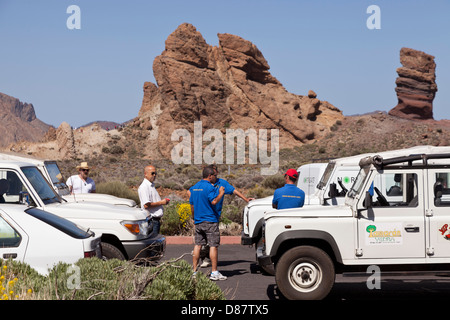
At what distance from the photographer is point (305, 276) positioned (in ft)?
26.7

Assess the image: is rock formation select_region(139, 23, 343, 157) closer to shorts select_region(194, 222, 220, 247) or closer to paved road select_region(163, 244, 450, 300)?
paved road select_region(163, 244, 450, 300)

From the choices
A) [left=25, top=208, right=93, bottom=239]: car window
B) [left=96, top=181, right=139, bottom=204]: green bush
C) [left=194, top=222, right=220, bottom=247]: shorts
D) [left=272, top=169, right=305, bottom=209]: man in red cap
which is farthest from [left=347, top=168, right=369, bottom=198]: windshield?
[left=96, top=181, right=139, bottom=204]: green bush

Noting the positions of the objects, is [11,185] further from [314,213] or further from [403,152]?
[403,152]

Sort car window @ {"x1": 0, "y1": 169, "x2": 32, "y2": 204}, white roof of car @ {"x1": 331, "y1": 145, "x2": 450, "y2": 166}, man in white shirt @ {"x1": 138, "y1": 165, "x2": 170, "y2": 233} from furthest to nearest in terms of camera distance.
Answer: man in white shirt @ {"x1": 138, "y1": 165, "x2": 170, "y2": 233}
car window @ {"x1": 0, "y1": 169, "x2": 32, "y2": 204}
white roof of car @ {"x1": 331, "y1": 145, "x2": 450, "y2": 166}

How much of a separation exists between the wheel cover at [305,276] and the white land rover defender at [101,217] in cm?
225

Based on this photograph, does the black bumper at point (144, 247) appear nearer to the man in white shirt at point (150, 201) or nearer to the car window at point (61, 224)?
the man in white shirt at point (150, 201)

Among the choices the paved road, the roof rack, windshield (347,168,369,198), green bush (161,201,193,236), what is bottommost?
the paved road

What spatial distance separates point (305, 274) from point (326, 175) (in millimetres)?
4734

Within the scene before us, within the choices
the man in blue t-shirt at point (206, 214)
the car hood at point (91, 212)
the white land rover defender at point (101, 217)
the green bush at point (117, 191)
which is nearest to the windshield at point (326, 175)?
the man in blue t-shirt at point (206, 214)

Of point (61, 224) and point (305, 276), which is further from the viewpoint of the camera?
point (305, 276)

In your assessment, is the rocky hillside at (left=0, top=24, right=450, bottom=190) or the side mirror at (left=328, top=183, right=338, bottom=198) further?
the rocky hillside at (left=0, top=24, right=450, bottom=190)

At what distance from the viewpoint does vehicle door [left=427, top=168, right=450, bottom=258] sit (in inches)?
317

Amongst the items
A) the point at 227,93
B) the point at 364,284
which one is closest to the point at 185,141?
the point at 227,93

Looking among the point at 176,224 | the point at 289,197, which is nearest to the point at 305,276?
the point at 289,197
